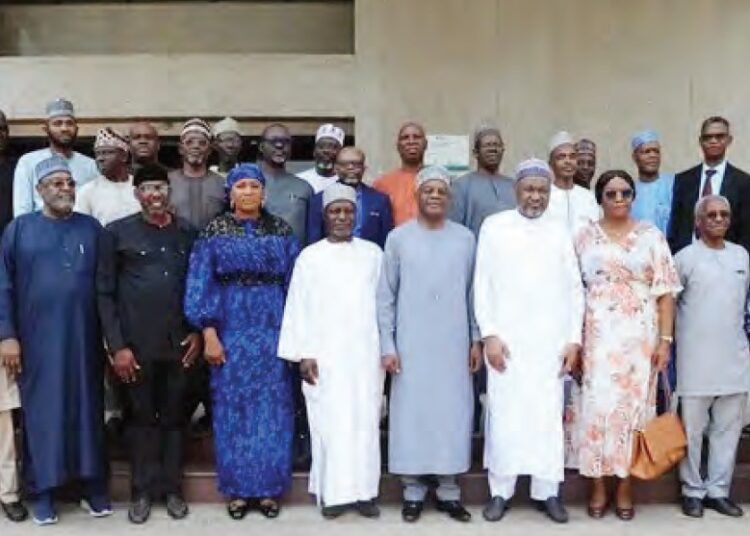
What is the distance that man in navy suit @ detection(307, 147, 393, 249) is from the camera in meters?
5.52

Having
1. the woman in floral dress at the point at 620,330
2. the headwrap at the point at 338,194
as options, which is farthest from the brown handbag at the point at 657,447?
the headwrap at the point at 338,194

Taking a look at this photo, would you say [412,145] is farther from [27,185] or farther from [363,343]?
[27,185]

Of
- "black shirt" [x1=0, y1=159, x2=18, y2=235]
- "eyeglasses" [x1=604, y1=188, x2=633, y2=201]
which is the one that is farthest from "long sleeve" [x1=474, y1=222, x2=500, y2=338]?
"black shirt" [x1=0, y1=159, x2=18, y2=235]

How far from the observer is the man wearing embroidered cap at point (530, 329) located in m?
4.98

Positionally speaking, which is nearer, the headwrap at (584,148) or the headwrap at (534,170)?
the headwrap at (534,170)

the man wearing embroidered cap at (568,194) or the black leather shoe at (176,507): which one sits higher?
the man wearing embroidered cap at (568,194)

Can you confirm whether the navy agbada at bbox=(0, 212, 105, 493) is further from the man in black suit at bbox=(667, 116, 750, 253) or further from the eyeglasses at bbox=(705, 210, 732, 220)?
the man in black suit at bbox=(667, 116, 750, 253)

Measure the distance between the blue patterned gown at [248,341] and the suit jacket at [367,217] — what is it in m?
0.40

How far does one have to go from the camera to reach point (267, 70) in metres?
8.23

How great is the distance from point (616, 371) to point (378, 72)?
157 inches

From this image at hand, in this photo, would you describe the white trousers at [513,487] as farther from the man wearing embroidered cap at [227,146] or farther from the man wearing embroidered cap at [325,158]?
the man wearing embroidered cap at [227,146]

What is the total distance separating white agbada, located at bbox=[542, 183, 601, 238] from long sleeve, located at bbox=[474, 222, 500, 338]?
75 centimetres

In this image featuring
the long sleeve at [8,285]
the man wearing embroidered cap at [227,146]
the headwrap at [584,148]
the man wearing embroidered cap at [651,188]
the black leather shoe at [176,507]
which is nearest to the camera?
the long sleeve at [8,285]

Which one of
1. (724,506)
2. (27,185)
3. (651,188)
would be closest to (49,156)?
(27,185)
